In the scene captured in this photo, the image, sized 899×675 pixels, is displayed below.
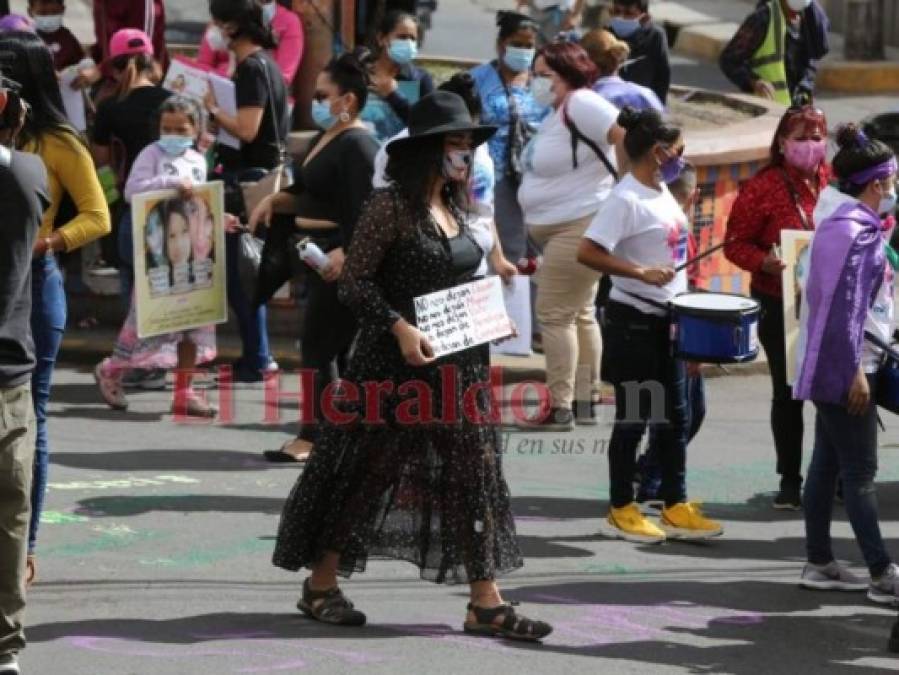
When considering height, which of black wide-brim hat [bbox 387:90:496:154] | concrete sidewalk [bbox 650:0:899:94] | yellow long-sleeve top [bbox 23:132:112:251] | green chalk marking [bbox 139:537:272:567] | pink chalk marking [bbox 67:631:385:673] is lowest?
green chalk marking [bbox 139:537:272:567]

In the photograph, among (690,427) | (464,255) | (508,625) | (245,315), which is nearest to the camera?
(508,625)

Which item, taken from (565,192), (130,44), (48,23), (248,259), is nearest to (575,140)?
(565,192)

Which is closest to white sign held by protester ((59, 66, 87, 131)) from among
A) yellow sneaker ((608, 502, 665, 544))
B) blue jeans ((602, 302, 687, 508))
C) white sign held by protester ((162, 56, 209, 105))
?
white sign held by protester ((162, 56, 209, 105))

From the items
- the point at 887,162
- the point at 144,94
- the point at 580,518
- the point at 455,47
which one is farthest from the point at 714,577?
the point at 455,47

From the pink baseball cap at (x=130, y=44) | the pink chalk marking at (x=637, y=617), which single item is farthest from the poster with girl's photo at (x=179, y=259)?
the pink chalk marking at (x=637, y=617)

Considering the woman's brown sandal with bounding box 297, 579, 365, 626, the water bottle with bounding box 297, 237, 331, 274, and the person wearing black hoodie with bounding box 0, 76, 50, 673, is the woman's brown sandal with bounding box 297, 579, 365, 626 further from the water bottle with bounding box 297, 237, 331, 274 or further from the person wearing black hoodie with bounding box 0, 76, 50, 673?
the water bottle with bounding box 297, 237, 331, 274

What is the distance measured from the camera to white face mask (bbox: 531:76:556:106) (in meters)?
11.0

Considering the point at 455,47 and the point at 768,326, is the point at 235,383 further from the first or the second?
the point at 455,47

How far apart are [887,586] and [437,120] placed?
7.53 ft

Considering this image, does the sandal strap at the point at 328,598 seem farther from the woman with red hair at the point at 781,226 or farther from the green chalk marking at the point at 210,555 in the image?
the woman with red hair at the point at 781,226

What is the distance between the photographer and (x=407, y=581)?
811 centimetres

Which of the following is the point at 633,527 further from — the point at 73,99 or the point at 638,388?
the point at 73,99

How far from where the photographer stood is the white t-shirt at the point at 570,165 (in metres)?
10.7

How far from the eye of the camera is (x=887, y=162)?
7930mm
